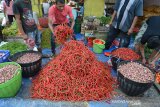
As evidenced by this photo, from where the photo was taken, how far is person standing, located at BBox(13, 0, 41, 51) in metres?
4.21

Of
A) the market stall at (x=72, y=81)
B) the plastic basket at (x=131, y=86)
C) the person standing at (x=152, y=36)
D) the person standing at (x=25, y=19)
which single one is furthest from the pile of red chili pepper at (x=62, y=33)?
the person standing at (x=152, y=36)

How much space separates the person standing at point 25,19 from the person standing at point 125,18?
2.60 m

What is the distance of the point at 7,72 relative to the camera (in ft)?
11.6

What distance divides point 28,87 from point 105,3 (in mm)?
5562

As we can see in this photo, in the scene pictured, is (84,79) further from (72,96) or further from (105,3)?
(105,3)

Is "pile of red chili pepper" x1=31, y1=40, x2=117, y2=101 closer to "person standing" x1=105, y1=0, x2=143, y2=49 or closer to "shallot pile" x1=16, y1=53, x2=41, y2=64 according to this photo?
"shallot pile" x1=16, y1=53, x2=41, y2=64

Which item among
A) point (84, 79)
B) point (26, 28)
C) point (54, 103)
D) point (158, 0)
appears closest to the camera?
point (54, 103)

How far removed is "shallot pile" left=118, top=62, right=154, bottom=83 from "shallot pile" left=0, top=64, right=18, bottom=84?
239cm

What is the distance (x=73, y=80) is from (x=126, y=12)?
107 inches

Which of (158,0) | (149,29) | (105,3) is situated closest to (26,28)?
(149,29)

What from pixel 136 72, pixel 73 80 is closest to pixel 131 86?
pixel 136 72

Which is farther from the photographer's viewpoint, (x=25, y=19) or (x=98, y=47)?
(x=98, y=47)

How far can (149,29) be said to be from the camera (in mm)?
4793

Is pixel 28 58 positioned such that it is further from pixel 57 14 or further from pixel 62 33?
pixel 57 14
